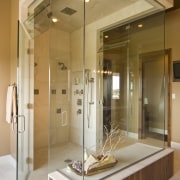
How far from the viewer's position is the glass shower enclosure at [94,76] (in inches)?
136

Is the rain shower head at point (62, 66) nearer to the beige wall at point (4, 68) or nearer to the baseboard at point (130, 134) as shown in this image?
the beige wall at point (4, 68)

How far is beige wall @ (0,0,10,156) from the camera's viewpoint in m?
3.35

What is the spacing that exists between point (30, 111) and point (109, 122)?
205 centimetres

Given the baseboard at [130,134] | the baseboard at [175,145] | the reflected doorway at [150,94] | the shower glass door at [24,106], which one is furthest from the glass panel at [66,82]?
the baseboard at [175,145]

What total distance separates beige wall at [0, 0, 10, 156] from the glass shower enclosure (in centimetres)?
50

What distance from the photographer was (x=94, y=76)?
4.20m

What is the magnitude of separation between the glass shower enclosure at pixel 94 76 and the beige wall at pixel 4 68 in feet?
1.66

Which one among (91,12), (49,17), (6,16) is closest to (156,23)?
(91,12)

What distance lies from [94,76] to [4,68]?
73.0 inches

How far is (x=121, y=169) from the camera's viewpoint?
6.82 feet

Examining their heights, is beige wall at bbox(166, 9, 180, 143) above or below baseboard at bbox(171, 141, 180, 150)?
above

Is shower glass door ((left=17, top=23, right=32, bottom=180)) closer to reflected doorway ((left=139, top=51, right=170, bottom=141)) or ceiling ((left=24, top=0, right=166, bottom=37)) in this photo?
ceiling ((left=24, top=0, right=166, bottom=37))

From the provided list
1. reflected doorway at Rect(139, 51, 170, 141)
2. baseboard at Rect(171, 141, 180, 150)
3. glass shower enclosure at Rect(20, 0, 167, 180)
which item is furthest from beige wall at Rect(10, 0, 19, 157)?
baseboard at Rect(171, 141, 180, 150)

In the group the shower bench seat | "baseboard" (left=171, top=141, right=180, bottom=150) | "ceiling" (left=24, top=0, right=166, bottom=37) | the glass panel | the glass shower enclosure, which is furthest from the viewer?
"baseboard" (left=171, top=141, right=180, bottom=150)
